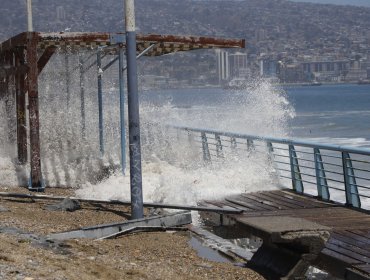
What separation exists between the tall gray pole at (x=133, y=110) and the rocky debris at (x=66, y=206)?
1686 mm

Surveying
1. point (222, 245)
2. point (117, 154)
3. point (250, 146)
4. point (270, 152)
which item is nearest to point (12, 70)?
point (117, 154)

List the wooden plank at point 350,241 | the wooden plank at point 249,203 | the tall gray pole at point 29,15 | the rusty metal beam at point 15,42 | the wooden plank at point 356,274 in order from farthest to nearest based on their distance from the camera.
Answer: the tall gray pole at point 29,15 < the rusty metal beam at point 15,42 < the wooden plank at point 249,203 < the wooden plank at point 350,241 < the wooden plank at point 356,274

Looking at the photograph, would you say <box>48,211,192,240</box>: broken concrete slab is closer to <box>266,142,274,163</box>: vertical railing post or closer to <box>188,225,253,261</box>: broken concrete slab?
<box>188,225,253,261</box>: broken concrete slab

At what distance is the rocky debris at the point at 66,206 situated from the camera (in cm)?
1252

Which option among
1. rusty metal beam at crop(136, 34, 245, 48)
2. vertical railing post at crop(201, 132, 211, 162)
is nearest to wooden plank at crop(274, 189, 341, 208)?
rusty metal beam at crop(136, 34, 245, 48)

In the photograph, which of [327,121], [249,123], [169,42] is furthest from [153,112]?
[327,121]

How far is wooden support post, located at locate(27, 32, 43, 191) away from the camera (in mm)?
14953

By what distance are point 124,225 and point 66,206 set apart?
7.04 feet

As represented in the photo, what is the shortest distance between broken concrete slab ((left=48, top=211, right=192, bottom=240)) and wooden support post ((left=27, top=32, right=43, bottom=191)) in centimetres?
460

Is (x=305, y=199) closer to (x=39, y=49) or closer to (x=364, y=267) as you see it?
(x=364, y=267)

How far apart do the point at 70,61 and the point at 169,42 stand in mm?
4668

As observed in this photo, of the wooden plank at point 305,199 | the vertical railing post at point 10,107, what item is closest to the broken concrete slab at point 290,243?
the wooden plank at point 305,199

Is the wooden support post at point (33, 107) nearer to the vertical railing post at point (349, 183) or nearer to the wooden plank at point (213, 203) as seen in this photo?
the wooden plank at point (213, 203)

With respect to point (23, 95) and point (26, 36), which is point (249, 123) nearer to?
point (23, 95)
